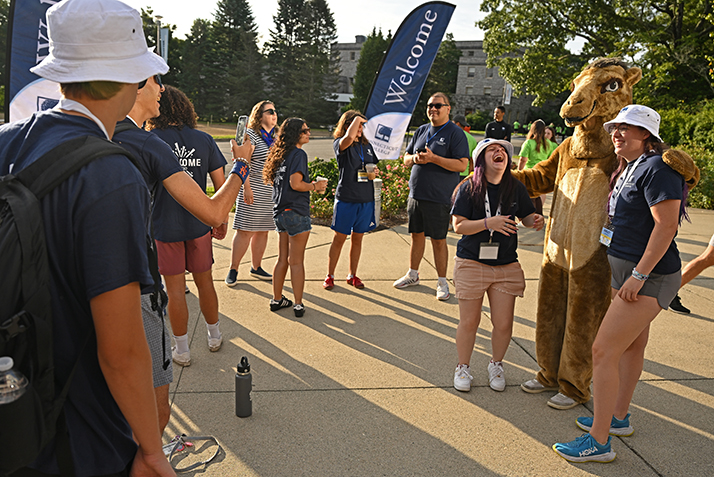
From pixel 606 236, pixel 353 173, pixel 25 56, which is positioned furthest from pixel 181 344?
pixel 606 236

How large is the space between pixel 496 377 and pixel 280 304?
2.24 m

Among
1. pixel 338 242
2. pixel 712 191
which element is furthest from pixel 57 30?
pixel 712 191

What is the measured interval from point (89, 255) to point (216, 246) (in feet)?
20.5

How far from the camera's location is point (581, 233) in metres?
3.51

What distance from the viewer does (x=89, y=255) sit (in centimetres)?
122

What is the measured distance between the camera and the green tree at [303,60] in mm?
56562

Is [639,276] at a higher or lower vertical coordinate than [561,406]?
higher

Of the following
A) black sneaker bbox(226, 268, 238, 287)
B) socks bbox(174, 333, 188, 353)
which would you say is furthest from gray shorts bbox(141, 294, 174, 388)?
black sneaker bbox(226, 268, 238, 287)

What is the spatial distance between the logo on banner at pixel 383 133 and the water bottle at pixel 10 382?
577cm

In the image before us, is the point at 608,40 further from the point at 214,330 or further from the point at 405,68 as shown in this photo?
the point at 214,330

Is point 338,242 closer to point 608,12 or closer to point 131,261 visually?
Answer: point 131,261

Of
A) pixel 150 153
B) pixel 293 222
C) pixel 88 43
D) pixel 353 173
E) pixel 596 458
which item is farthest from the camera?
pixel 353 173

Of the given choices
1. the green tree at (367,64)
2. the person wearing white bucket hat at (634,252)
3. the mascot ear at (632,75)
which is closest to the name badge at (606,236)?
the person wearing white bucket hat at (634,252)

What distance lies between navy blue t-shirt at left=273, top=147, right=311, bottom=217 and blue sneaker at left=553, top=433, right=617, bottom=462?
9.77 ft
